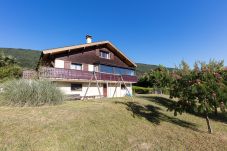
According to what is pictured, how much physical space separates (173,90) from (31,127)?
7947mm

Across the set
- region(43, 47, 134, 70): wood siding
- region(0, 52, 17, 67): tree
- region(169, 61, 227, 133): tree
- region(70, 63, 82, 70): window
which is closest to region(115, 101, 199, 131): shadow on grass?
region(169, 61, 227, 133): tree

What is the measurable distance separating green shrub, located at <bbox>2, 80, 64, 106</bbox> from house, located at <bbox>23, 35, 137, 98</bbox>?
376 centimetres

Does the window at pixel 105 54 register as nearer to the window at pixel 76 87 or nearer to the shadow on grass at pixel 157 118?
the window at pixel 76 87

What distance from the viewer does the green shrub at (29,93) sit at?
8.80 meters

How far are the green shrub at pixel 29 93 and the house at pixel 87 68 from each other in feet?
12.3

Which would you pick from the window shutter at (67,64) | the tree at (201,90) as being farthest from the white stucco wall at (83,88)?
the tree at (201,90)

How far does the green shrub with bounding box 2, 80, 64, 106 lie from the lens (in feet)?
28.9

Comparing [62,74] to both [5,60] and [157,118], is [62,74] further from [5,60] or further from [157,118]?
[5,60]

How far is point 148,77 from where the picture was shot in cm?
3659

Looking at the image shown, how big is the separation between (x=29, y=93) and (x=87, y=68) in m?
11.5

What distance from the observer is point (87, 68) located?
66.5 ft

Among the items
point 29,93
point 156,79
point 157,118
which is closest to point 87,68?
point 29,93

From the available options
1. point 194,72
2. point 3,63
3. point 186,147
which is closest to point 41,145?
point 186,147

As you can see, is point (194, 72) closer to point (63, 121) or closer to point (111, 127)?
point (111, 127)
